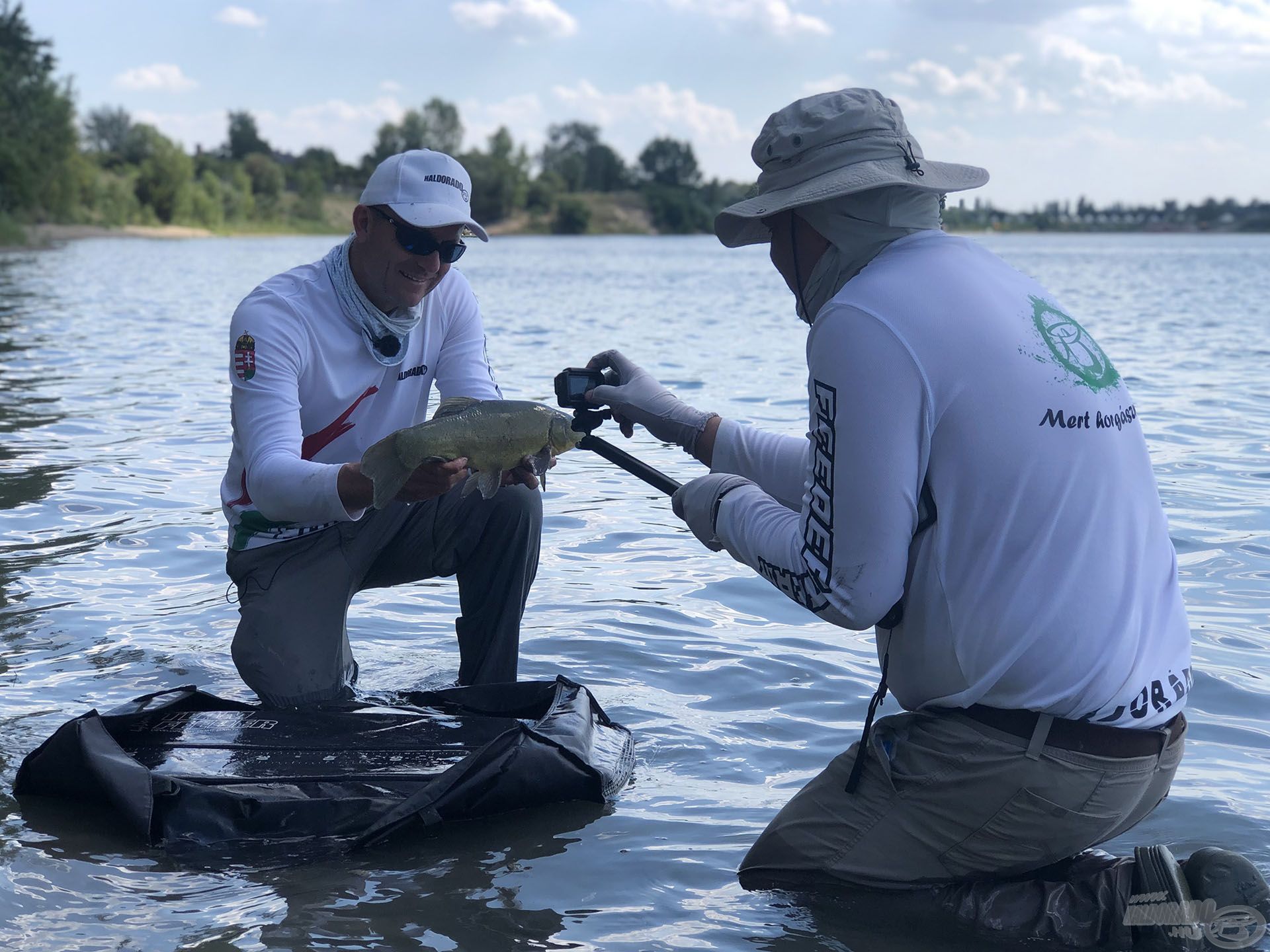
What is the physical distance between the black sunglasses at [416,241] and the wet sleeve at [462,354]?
0.45 metres

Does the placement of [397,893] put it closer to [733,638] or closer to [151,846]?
[151,846]

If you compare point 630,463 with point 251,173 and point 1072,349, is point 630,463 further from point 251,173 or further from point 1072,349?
point 251,173

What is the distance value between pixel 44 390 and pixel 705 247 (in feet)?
269

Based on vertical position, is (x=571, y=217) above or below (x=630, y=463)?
above

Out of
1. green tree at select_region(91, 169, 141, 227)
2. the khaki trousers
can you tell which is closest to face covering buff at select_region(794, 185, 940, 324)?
the khaki trousers

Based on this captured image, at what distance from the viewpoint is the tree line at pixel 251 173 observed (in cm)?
6378

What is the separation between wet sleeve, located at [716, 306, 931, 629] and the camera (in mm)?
2867

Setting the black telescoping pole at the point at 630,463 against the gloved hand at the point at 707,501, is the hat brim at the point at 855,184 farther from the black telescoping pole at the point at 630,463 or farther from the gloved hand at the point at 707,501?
the black telescoping pole at the point at 630,463

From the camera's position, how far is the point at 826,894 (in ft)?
11.4

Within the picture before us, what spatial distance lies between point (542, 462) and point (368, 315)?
2.98 ft

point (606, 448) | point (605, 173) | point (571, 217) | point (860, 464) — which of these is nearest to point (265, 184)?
point (571, 217)

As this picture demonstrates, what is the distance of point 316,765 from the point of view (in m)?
4.13

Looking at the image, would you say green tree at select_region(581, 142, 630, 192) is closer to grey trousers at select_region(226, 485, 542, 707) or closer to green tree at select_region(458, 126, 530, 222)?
green tree at select_region(458, 126, 530, 222)

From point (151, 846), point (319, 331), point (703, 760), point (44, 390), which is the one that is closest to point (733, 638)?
point (703, 760)
